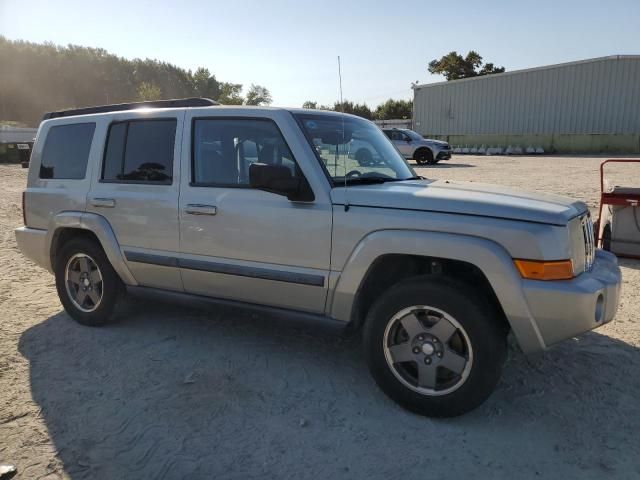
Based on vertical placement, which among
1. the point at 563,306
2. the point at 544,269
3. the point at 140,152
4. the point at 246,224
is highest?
the point at 140,152

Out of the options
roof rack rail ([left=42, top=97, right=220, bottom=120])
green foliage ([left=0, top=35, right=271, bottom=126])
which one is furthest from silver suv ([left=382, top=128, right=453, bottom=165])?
green foliage ([left=0, top=35, right=271, bottom=126])

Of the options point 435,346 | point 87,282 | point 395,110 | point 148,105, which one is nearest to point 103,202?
point 87,282


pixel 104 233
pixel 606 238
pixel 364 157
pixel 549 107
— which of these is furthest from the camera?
pixel 549 107

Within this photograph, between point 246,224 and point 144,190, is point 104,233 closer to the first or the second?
point 144,190

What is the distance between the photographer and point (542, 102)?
1368 inches

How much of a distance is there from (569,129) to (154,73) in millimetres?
88518

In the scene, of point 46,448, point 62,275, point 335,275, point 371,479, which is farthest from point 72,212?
point 371,479

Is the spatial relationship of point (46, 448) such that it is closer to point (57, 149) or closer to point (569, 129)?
point (57, 149)

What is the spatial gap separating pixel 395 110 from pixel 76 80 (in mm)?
62371

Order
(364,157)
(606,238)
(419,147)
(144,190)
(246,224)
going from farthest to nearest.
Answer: (419,147), (606,238), (144,190), (364,157), (246,224)

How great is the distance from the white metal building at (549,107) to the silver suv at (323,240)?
33293 mm

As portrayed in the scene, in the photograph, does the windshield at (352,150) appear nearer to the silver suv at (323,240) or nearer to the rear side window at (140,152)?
the silver suv at (323,240)

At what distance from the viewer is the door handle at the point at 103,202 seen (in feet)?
13.5

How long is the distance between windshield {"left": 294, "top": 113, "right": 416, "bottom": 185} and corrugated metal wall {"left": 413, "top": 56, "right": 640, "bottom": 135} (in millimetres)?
34112
